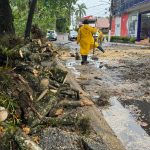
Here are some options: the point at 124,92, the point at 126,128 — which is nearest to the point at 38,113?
the point at 126,128

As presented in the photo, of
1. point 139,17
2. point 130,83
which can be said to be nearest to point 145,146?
point 130,83

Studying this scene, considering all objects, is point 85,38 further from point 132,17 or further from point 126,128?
point 132,17

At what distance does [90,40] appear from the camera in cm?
1600

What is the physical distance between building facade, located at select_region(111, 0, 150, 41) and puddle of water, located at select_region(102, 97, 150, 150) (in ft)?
95.2

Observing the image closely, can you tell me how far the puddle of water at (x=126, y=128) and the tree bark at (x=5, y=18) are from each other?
208 inches

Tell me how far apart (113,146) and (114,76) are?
24.0 ft

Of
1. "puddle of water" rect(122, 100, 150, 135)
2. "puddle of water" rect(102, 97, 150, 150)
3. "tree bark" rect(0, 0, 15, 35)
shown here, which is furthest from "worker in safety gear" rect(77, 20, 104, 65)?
"puddle of water" rect(102, 97, 150, 150)

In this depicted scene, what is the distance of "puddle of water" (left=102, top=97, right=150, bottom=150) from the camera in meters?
5.93

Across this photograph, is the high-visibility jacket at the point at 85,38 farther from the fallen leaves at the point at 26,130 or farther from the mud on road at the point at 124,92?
the fallen leaves at the point at 26,130

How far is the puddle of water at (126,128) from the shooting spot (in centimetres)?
593

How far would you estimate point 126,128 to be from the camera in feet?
22.1

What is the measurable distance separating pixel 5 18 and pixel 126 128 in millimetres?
6955

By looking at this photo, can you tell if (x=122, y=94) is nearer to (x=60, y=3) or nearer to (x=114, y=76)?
(x=114, y=76)

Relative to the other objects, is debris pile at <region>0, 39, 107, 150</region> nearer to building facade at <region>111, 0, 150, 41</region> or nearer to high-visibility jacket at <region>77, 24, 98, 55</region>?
high-visibility jacket at <region>77, 24, 98, 55</region>
